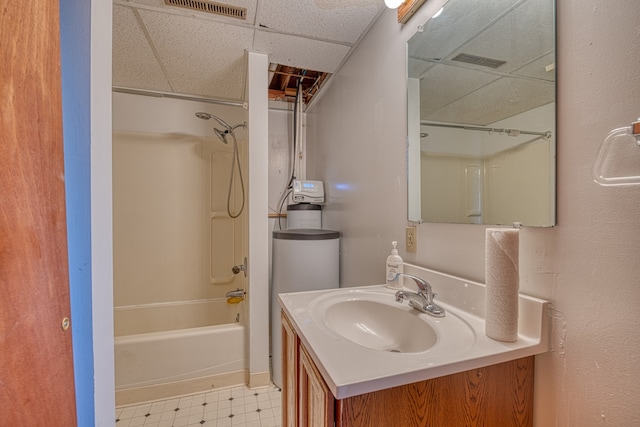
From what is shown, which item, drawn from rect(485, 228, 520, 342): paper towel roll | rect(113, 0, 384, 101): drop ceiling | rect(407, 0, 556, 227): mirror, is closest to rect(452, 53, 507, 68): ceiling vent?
rect(407, 0, 556, 227): mirror

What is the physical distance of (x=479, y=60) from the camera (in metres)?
0.89

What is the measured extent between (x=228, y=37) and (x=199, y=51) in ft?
0.88

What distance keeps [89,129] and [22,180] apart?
424 mm

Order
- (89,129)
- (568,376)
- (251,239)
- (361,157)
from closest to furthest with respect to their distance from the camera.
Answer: (568,376)
(89,129)
(361,157)
(251,239)

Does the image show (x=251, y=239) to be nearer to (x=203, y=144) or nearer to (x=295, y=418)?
(x=295, y=418)

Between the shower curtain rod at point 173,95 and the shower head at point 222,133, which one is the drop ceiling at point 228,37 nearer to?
the shower curtain rod at point 173,95

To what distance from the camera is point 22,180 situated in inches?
16.3

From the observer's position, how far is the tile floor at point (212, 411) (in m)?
1.47

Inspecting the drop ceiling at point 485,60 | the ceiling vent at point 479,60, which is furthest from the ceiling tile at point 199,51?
the ceiling vent at point 479,60

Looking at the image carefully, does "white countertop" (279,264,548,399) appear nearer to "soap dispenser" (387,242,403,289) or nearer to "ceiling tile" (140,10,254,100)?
"soap dispenser" (387,242,403,289)

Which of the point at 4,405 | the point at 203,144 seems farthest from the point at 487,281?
the point at 203,144

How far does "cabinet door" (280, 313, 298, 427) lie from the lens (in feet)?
2.90

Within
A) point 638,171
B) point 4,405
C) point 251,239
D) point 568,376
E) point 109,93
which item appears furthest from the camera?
point 251,239

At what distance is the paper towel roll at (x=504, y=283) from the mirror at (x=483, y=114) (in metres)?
0.11
